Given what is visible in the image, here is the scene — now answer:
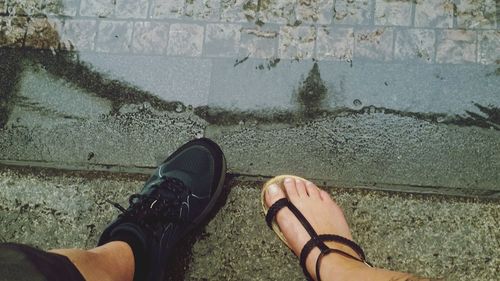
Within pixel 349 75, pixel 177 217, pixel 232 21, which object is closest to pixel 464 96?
pixel 349 75

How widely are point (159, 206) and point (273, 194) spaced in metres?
0.52

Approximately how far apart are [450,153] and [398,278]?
805 mm

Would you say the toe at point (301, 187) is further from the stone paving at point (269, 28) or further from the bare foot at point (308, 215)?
the stone paving at point (269, 28)

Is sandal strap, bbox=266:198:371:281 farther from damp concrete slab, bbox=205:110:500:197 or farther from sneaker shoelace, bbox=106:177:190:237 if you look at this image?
sneaker shoelace, bbox=106:177:190:237

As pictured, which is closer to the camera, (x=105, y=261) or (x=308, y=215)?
(x=105, y=261)

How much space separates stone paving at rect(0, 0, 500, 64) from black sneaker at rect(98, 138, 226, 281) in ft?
1.89

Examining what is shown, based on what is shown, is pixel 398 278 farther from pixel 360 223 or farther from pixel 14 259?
pixel 14 259

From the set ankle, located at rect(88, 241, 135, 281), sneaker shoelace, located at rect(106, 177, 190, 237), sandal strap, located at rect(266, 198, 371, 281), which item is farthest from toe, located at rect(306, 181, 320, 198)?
ankle, located at rect(88, 241, 135, 281)

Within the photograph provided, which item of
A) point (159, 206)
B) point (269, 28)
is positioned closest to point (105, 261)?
point (159, 206)

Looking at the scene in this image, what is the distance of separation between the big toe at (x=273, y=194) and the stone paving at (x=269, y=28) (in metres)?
0.68

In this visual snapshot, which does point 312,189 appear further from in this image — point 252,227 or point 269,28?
point 269,28

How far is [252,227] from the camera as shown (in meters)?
2.17

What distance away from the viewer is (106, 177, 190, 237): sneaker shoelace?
2.06m

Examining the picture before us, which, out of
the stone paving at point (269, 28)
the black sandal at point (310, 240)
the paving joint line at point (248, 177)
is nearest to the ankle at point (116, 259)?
the paving joint line at point (248, 177)
